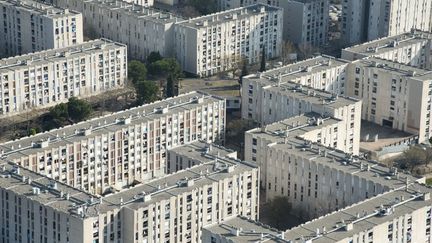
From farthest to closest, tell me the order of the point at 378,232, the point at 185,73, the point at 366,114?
the point at 185,73 < the point at 366,114 < the point at 378,232

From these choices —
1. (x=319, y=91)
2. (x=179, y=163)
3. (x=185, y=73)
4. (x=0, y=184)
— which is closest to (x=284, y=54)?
(x=185, y=73)

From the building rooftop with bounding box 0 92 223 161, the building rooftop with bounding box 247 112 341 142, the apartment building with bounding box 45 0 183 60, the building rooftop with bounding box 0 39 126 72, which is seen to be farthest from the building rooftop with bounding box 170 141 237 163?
the apartment building with bounding box 45 0 183 60

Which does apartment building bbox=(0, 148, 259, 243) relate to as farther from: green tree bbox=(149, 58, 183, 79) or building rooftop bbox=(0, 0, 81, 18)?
building rooftop bbox=(0, 0, 81, 18)

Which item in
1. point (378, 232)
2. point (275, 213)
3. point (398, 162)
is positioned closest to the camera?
point (378, 232)

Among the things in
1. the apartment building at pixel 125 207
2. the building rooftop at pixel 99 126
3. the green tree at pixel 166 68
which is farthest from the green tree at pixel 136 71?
the apartment building at pixel 125 207

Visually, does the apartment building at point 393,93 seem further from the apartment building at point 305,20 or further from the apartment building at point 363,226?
the apartment building at point 363,226

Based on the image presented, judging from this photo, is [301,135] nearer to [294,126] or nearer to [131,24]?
[294,126]

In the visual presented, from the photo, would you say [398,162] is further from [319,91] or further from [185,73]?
[185,73]
